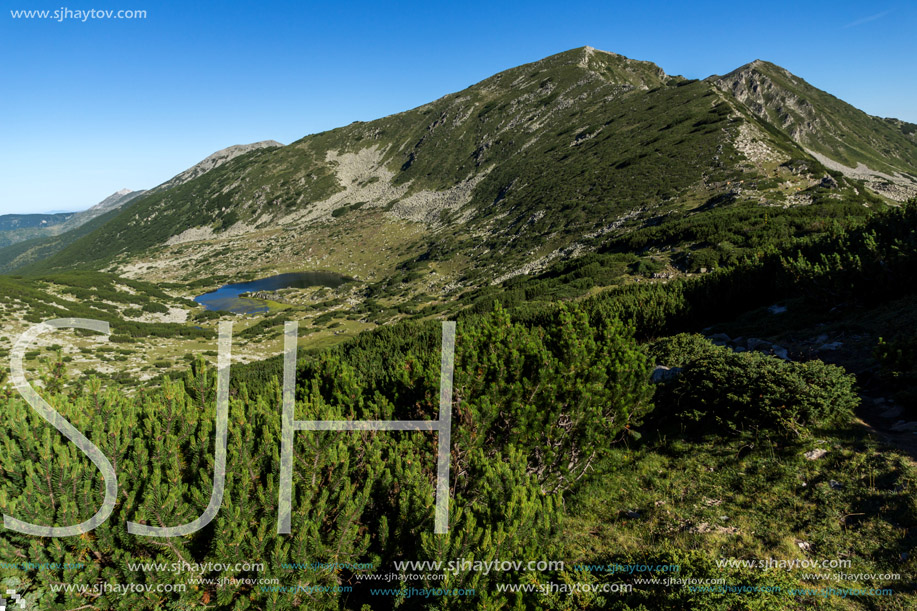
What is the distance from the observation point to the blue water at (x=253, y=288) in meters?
79.9

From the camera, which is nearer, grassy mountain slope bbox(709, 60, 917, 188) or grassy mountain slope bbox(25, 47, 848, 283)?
grassy mountain slope bbox(25, 47, 848, 283)

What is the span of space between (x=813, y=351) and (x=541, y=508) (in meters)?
12.3

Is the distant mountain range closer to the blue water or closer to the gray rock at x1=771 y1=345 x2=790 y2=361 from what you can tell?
the blue water

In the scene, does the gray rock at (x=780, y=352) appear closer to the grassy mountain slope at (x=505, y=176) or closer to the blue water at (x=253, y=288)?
the grassy mountain slope at (x=505, y=176)

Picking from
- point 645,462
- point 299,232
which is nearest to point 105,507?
point 645,462

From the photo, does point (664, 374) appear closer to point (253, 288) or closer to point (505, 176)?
point (505, 176)

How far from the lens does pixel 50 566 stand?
4574 mm

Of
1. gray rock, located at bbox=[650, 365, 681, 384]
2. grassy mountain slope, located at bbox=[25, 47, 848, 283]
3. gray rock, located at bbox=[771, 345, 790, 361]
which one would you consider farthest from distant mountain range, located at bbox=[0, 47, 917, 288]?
gray rock, located at bbox=[650, 365, 681, 384]

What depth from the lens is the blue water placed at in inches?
3145

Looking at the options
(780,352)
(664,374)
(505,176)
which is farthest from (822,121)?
(664,374)

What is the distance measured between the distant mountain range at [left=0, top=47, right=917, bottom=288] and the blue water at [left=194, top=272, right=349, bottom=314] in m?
5.63

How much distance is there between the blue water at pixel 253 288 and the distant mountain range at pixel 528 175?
222 inches

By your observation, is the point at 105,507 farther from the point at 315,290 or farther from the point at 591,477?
the point at 315,290

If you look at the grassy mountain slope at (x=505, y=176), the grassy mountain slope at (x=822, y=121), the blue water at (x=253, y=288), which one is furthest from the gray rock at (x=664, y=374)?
the grassy mountain slope at (x=822, y=121)
